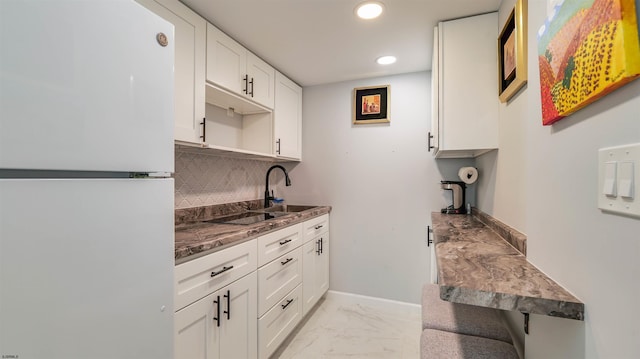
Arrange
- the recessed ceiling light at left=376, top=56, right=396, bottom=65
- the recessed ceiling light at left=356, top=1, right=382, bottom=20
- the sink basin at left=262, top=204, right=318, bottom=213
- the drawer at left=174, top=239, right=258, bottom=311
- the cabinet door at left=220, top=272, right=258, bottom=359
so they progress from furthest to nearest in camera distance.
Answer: the sink basin at left=262, top=204, right=318, bottom=213, the recessed ceiling light at left=376, top=56, right=396, bottom=65, the recessed ceiling light at left=356, top=1, right=382, bottom=20, the cabinet door at left=220, top=272, right=258, bottom=359, the drawer at left=174, top=239, right=258, bottom=311

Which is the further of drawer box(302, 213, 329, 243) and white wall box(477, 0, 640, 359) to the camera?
drawer box(302, 213, 329, 243)

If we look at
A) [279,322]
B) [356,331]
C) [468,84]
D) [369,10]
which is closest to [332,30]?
[369,10]

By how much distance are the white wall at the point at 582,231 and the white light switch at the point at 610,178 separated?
0.14 ft

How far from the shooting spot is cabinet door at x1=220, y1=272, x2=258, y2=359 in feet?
4.38

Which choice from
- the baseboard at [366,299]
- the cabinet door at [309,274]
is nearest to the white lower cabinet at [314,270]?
the cabinet door at [309,274]

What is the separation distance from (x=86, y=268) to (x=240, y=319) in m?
0.99

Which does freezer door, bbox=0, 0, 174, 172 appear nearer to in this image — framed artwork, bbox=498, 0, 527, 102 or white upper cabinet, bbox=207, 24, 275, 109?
white upper cabinet, bbox=207, 24, 275, 109

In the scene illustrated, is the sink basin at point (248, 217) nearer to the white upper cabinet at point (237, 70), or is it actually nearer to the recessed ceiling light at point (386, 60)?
the white upper cabinet at point (237, 70)

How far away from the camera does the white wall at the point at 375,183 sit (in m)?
2.45

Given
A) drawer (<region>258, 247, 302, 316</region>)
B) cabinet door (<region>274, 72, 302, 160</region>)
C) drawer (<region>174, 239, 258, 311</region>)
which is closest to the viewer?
drawer (<region>174, 239, 258, 311</region>)

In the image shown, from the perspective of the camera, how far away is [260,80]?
212 centimetres

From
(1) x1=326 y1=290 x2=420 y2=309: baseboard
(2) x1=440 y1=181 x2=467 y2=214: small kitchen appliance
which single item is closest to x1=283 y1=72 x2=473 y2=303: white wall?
(1) x1=326 y1=290 x2=420 y2=309: baseboard

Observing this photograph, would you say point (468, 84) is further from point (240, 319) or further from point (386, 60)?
point (240, 319)

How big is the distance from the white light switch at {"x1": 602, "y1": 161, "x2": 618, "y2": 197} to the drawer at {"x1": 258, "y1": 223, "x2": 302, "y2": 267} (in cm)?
147
